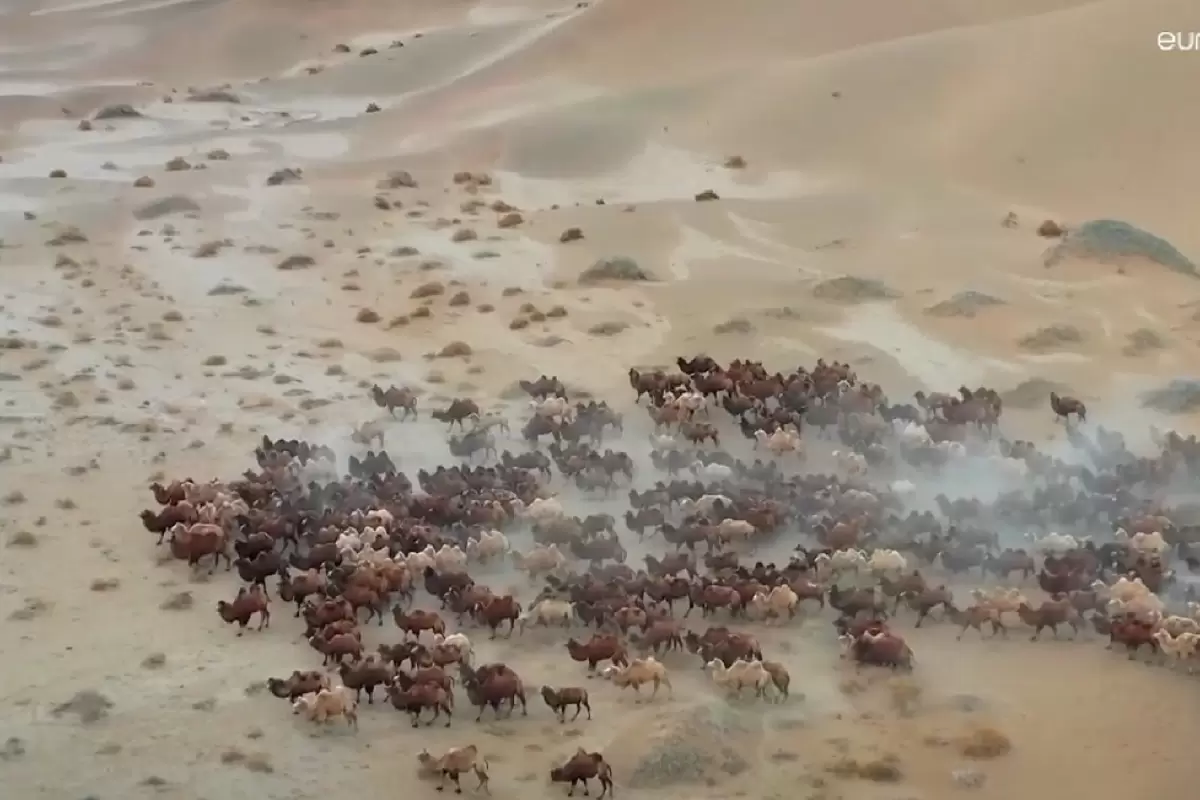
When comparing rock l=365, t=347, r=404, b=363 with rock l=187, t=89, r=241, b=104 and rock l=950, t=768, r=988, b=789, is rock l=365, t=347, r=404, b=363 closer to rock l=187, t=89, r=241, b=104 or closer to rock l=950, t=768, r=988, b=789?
rock l=950, t=768, r=988, b=789

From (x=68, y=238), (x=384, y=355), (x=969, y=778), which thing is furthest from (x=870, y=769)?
(x=68, y=238)

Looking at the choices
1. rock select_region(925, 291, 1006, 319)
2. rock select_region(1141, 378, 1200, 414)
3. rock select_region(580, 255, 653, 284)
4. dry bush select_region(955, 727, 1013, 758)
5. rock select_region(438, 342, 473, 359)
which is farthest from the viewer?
rock select_region(580, 255, 653, 284)

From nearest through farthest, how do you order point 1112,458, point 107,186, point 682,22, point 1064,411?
point 1112,458, point 1064,411, point 107,186, point 682,22

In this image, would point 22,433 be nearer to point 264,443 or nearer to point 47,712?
point 264,443

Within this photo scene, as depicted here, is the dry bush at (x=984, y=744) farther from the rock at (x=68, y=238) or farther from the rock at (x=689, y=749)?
the rock at (x=68, y=238)

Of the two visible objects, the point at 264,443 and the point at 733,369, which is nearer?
the point at 264,443

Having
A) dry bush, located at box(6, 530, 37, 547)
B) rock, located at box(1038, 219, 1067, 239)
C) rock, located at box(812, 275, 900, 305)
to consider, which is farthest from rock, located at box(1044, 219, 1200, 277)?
dry bush, located at box(6, 530, 37, 547)

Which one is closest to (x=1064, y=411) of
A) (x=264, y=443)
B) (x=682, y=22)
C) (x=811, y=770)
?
(x=811, y=770)
